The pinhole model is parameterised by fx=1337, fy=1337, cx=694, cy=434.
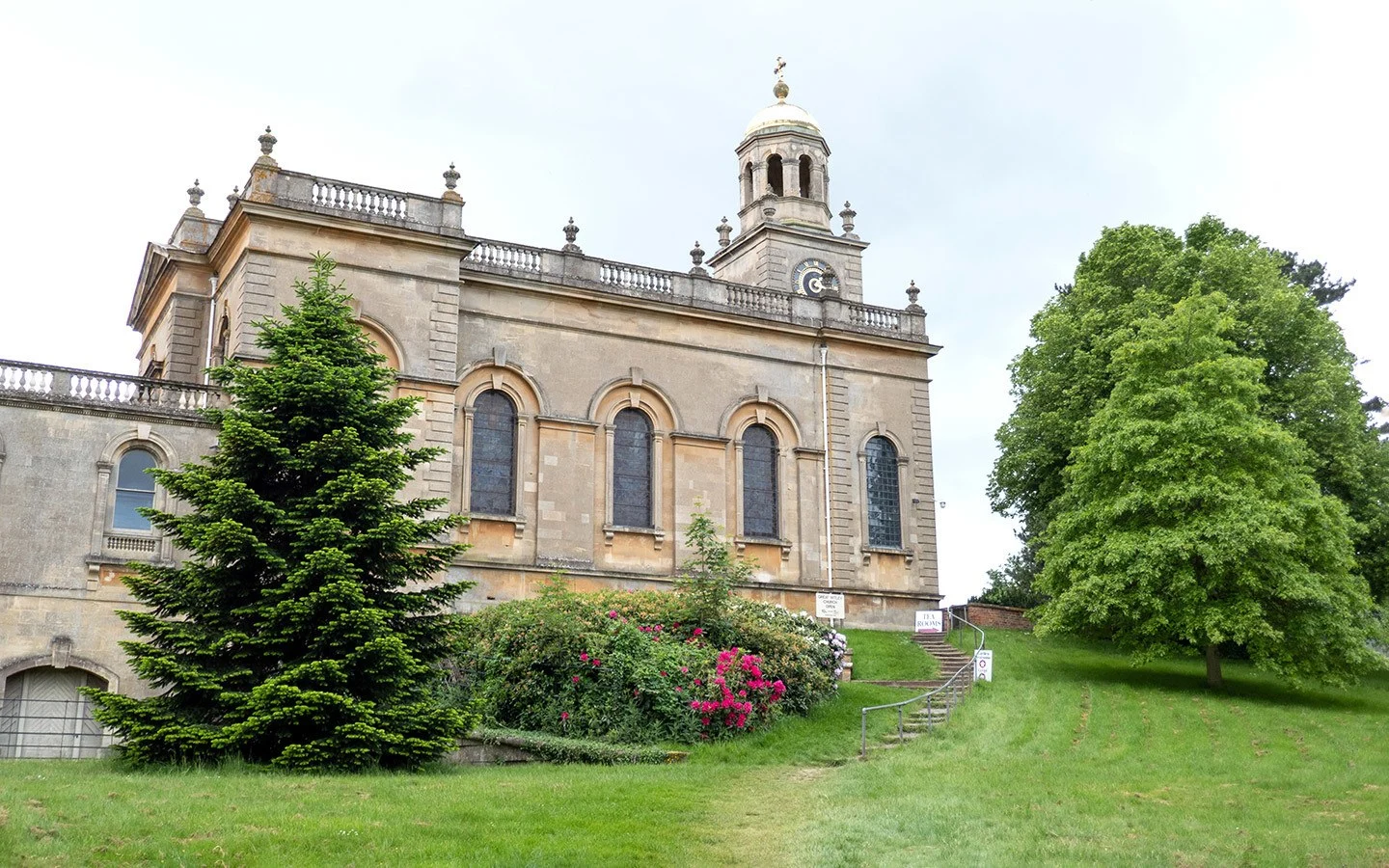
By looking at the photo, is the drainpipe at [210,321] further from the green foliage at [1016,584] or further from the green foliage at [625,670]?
the green foliage at [1016,584]

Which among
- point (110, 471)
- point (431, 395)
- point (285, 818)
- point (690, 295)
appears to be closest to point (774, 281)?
point (690, 295)

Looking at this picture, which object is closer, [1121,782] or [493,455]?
[1121,782]

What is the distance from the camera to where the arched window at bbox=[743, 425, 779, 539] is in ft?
118

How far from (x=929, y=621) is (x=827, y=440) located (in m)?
5.89

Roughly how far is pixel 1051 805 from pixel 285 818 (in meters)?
8.53

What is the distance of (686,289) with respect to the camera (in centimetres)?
3609

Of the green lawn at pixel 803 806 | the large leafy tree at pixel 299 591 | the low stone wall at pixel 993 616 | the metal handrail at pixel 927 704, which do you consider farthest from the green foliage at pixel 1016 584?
the large leafy tree at pixel 299 591

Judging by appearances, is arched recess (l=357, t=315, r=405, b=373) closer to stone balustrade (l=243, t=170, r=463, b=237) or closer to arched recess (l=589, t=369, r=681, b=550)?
stone balustrade (l=243, t=170, r=463, b=237)

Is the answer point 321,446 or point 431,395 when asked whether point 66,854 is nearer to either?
point 321,446

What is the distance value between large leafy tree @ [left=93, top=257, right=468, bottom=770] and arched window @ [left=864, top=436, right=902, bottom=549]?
19.9 metres

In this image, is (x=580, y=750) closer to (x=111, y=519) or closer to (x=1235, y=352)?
(x=111, y=519)

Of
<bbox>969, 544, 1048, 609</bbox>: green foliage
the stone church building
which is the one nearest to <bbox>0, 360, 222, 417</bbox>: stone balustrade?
the stone church building

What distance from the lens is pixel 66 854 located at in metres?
11.1

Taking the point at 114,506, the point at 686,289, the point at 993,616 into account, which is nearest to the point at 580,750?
the point at 114,506
